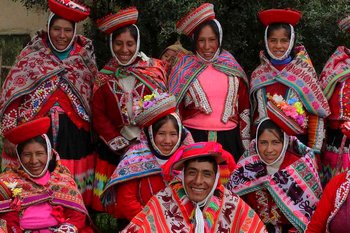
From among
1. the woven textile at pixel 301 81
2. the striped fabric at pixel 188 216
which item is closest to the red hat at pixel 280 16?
the woven textile at pixel 301 81

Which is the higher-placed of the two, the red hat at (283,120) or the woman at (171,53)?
the woman at (171,53)

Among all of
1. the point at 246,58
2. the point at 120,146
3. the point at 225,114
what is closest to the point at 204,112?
the point at 225,114

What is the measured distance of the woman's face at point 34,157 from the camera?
6.34 metres

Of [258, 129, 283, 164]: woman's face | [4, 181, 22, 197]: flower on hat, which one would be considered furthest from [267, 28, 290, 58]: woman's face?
[4, 181, 22, 197]: flower on hat

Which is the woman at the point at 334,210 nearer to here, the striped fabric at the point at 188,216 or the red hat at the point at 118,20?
the striped fabric at the point at 188,216

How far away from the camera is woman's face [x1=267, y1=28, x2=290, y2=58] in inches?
286

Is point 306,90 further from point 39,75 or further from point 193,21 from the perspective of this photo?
point 39,75

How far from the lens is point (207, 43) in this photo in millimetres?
7344

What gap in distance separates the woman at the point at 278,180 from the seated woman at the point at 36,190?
1.21 m

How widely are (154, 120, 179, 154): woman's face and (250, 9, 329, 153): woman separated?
3.05 ft

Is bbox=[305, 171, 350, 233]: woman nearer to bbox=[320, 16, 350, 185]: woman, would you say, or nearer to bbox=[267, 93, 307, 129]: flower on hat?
bbox=[267, 93, 307, 129]: flower on hat

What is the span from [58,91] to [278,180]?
1.94 m

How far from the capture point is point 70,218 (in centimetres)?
647

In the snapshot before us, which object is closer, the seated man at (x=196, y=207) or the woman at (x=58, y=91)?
the seated man at (x=196, y=207)
